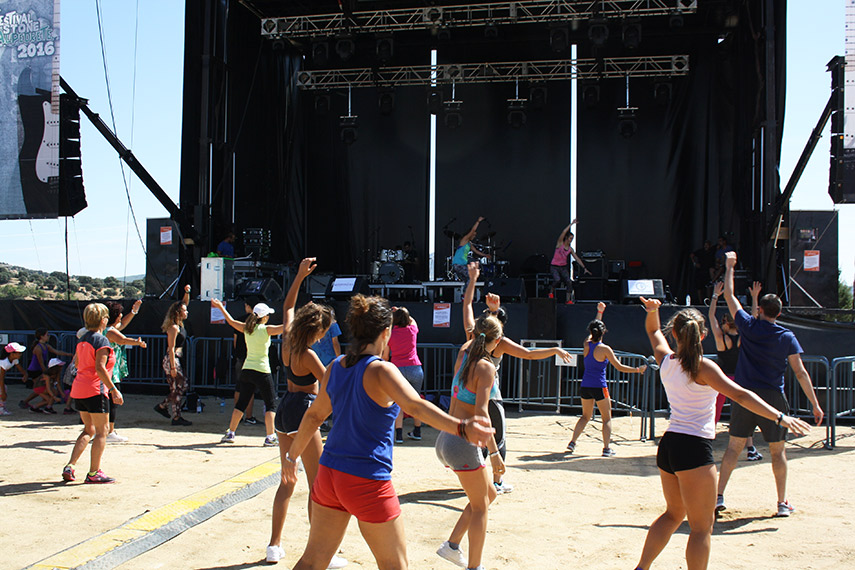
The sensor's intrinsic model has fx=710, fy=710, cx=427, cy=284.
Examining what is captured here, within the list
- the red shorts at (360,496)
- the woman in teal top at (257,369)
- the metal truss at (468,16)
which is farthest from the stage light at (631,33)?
the red shorts at (360,496)

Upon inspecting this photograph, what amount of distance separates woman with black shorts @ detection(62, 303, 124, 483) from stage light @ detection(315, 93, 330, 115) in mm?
13187

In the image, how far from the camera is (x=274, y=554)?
445 cm

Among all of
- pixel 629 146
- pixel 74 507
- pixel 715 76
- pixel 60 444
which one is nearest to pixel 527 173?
pixel 629 146

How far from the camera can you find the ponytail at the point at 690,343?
3.93 metres

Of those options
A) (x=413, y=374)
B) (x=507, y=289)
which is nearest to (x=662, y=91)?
(x=507, y=289)

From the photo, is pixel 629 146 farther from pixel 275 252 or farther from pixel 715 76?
pixel 275 252

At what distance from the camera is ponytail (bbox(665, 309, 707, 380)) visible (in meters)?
3.93

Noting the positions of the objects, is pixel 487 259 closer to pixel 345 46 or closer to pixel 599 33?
pixel 599 33

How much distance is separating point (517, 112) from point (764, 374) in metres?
13.2

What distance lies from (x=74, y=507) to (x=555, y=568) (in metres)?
3.85

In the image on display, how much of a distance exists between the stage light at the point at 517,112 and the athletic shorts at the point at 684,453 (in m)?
15.1

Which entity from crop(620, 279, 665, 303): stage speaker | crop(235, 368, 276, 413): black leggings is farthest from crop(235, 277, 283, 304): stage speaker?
crop(620, 279, 665, 303): stage speaker

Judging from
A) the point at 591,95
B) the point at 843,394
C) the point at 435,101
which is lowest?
the point at 843,394

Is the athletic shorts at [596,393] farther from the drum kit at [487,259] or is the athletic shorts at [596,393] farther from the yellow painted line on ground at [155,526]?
the drum kit at [487,259]
